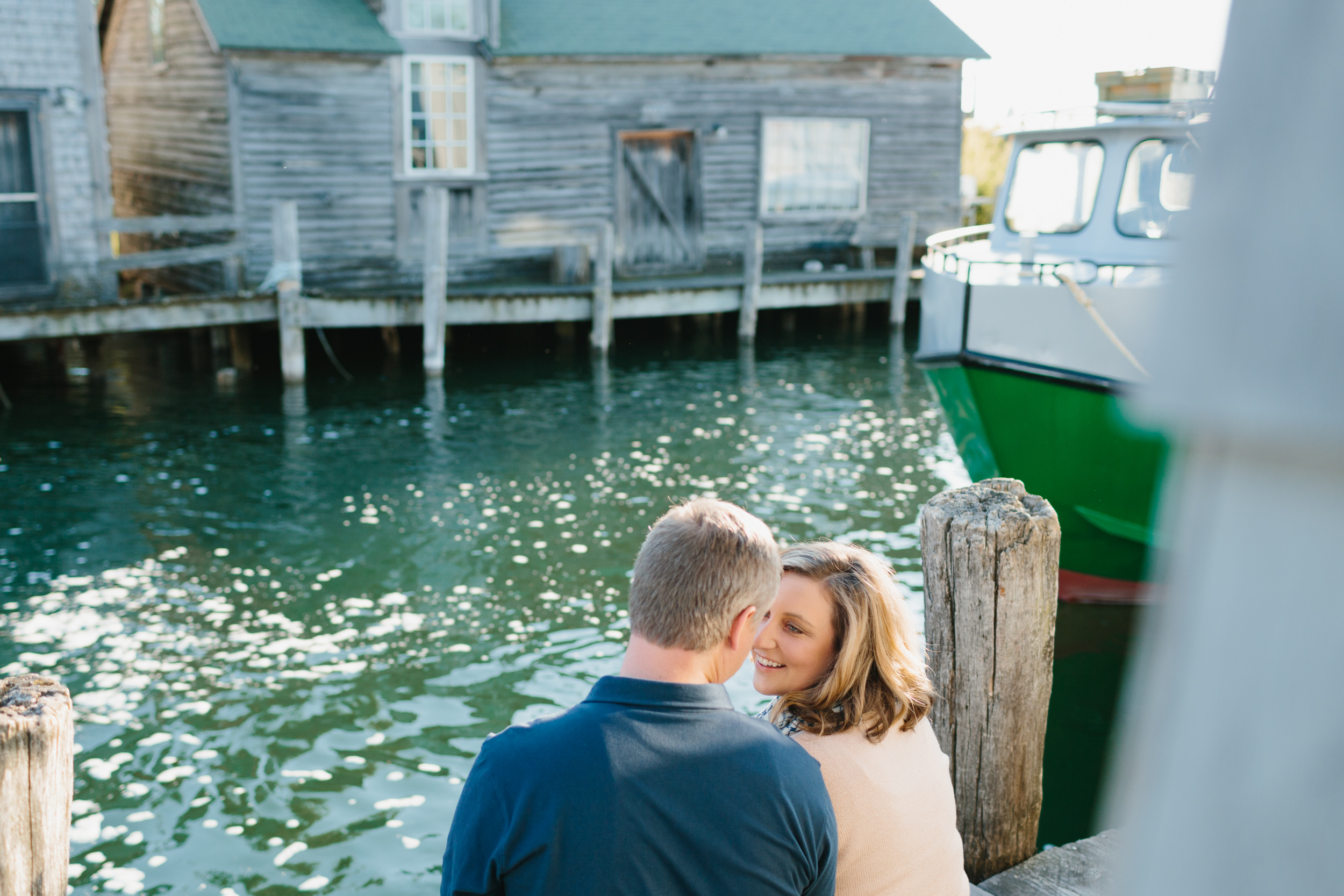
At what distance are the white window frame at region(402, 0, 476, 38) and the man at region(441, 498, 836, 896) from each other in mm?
17315

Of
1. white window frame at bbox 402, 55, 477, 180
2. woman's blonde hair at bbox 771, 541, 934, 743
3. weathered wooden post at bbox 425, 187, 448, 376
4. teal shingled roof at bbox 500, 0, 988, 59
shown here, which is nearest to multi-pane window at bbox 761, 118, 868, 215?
teal shingled roof at bbox 500, 0, 988, 59

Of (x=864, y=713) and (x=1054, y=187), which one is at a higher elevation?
(x=1054, y=187)

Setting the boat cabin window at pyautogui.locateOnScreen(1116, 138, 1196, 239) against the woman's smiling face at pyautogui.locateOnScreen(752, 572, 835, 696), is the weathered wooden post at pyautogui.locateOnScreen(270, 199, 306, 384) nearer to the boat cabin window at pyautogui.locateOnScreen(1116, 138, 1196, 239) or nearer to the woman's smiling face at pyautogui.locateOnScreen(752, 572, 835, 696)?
the boat cabin window at pyautogui.locateOnScreen(1116, 138, 1196, 239)

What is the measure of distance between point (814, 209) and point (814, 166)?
2.55 feet

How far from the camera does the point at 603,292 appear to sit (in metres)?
17.5

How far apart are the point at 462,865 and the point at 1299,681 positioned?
1932 mm

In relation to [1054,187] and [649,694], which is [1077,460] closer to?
[1054,187]

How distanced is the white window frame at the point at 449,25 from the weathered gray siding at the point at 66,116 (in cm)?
443

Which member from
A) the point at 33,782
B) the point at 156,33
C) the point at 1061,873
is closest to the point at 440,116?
the point at 156,33

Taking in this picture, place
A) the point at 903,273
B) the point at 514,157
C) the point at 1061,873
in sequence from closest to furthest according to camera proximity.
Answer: the point at 1061,873 → the point at 514,157 → the point at 903,273

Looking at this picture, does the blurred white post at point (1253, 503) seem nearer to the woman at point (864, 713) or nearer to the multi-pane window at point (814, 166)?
the woman at point (864, 713)

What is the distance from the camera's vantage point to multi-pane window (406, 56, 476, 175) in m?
18.1

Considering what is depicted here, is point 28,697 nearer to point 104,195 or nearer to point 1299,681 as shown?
point 1299,681

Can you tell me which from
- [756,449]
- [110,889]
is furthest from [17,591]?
[756,449]
